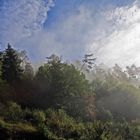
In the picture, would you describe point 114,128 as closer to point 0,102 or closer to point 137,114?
point 0,102

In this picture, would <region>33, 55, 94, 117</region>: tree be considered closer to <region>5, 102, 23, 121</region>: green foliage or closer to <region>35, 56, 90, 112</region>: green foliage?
<region>35, 56, 90, 112</region>: green foliage

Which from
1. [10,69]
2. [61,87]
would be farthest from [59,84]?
[10,69]

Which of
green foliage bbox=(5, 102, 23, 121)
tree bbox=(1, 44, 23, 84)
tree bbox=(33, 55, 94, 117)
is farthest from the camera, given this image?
tree bbox=(1, 44, 23, 84)

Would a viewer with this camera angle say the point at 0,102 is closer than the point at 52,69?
Yes

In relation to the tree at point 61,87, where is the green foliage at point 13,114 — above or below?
below

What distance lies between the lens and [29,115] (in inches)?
1503

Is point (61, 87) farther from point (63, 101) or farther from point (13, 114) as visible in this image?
point (13, 114)

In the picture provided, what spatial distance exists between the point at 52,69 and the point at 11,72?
20.5ft

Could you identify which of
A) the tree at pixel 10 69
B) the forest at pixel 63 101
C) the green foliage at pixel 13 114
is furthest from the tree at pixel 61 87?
the green foliage at pixel 13 114

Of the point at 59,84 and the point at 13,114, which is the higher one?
the point at 59,84

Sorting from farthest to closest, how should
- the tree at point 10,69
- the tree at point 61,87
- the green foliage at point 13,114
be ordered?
the tree at point 10,69 → the tree at point 61,87 → the green foliage at point 13,114

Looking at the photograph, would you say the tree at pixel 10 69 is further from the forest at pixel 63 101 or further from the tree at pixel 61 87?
the tree at pixel 61 87

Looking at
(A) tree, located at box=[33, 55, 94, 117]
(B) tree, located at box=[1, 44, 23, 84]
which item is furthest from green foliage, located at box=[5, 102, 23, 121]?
(B) tree, located at box=[1, 44, 23, 84]

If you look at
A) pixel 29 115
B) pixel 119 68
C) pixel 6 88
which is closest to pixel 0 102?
pixel 6 88
